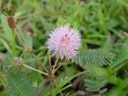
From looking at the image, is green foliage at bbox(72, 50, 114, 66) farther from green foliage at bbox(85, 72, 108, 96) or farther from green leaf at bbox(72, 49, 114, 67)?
green foliage at bbox(85, 72, 108, 96)

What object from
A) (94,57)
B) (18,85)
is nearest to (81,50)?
(94,57)

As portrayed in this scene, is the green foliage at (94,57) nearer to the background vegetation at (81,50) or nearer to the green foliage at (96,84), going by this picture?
the background vegetation at (81,50)

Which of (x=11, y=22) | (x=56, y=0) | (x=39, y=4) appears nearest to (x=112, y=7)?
(x=56, y=0)

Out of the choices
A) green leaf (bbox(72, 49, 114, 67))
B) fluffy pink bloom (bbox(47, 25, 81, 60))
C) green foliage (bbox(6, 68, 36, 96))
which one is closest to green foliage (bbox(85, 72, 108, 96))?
green leaf (bbox(72, 49, 114, 67))

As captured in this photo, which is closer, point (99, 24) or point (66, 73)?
point (66, 73)

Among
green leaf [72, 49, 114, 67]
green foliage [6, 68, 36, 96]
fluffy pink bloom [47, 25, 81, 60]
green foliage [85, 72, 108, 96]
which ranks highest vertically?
fluffy pink bloom [47, 25, 81, 60]

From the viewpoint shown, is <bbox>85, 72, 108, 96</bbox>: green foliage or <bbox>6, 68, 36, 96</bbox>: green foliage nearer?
<bbox>6, 68, 36, 96</bbox>: green foliage

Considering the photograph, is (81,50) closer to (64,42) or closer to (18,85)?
(64,42)

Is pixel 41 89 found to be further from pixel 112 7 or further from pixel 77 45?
pixel 112 7
